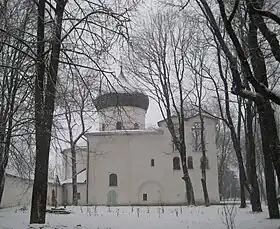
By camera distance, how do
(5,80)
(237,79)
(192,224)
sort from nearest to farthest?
1. (237,79)
2. (192,224)
3. (5,80)

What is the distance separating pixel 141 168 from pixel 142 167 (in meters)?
0.16

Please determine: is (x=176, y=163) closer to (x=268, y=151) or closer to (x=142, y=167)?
(x=142, y=167)

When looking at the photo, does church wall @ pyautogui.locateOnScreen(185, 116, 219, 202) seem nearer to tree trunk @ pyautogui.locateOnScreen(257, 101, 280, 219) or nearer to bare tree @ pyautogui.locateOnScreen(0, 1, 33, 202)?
tree trunk @ pyautogui.locateOnScreen(257, 101, 280, 219)

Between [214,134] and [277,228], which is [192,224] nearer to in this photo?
[277,228]

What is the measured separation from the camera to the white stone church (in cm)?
3919

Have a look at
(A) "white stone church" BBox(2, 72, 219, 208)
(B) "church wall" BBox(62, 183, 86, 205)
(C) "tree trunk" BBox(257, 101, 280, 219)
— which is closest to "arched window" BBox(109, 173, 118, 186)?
(A) "white stone church" BBox(2, 72, 219, 208)

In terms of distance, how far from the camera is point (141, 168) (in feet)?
133

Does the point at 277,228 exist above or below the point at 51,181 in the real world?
below

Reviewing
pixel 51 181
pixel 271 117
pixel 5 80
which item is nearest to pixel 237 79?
pixel 271 117

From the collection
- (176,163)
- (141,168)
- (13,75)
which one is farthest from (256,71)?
(141,168)

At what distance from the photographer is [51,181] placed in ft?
135

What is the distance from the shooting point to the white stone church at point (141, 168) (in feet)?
129

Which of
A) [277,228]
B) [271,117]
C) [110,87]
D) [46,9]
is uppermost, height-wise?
[46,9]

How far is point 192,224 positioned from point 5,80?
861 centimetres
